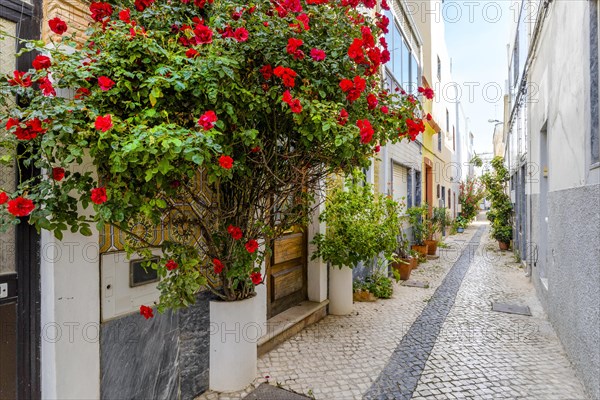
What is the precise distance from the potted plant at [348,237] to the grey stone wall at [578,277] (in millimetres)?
2148

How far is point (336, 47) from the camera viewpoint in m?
2.80

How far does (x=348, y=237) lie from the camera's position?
17.1ft

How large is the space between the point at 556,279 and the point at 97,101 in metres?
5.40

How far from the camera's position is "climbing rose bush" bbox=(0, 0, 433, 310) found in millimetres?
2004

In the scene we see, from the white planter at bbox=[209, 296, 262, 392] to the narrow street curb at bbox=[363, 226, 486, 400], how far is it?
116 cm

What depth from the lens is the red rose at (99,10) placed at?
2.35m

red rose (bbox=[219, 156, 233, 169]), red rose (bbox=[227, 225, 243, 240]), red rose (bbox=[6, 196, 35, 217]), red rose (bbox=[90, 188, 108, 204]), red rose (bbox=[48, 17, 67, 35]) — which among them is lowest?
red rose (bbox=[227, 225, 243, 240])

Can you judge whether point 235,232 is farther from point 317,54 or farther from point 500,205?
point 500,205

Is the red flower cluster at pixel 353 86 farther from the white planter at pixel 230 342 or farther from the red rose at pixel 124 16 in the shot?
the white planter at pixel 230 342

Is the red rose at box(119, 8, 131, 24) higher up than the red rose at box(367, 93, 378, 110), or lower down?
higher up

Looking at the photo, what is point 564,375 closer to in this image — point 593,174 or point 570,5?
point 593,174

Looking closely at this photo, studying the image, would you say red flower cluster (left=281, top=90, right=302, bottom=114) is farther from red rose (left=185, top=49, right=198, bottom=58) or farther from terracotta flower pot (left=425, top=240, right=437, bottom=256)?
terracotta flower pot (left=425, top=240, right=437, bottom=256)

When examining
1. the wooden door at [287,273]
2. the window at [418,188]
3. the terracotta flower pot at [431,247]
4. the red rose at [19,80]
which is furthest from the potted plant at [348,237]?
the window at [418,188]

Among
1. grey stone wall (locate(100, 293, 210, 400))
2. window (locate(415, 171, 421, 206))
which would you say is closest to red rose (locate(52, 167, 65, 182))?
grey stone wall (locate(100, 293, 210, 400))
